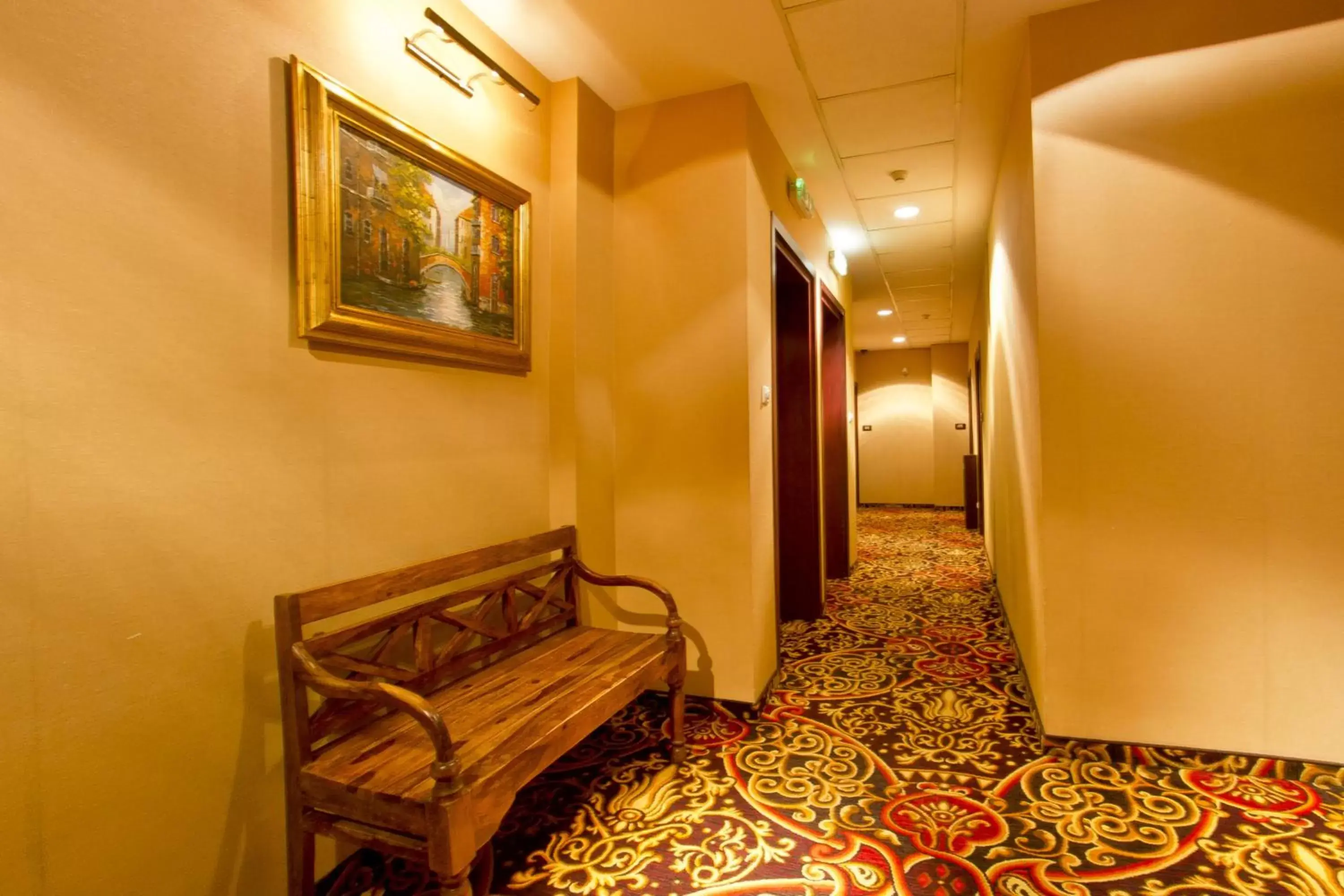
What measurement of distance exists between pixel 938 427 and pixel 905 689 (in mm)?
9109

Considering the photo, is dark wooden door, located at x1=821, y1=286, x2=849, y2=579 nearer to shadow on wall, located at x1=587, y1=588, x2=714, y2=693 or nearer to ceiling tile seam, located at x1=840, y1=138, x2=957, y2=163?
ceiling tile seam, located at x1=840, y1=138, x2=957, y2=163

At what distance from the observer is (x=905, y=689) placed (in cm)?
316

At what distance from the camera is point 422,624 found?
1.99 metres

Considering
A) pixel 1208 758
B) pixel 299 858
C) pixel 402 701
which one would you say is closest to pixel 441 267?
pixel 402 701

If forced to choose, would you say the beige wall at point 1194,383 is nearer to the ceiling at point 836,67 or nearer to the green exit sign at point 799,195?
the ceiling at point 836,67

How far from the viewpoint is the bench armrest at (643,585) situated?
254cm

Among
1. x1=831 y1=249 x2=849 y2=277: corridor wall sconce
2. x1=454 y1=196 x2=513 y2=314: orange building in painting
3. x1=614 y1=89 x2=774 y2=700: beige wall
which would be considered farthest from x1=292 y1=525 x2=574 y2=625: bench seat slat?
x1=831 y1=249 x2=849 y2=277: corridor wall sconce

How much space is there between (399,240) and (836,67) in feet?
6.88

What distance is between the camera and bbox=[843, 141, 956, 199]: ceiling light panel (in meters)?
3.65

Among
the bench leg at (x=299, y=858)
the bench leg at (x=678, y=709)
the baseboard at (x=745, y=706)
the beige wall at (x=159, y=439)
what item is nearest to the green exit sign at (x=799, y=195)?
the beige wall at (x=159, y=439)

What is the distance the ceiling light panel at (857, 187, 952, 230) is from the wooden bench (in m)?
3.35

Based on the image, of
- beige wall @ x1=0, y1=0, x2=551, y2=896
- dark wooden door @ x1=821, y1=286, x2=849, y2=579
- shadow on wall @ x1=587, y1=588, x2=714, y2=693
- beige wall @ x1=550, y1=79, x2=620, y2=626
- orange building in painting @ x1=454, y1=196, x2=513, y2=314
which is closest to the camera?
beige wall @ x1=0, y1=0, x2=551, y2=896

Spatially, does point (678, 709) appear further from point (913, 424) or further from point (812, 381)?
point (913, 424)

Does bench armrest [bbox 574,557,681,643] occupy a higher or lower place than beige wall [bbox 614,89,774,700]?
lower
